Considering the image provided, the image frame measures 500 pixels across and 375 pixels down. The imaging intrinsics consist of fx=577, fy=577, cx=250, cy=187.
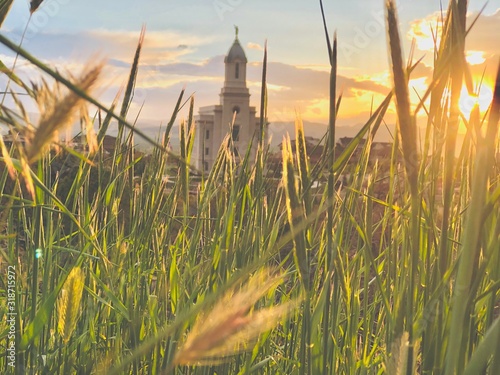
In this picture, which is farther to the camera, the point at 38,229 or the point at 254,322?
the point at 38,229

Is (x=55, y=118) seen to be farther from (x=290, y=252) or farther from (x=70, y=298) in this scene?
(x=290, y=252)

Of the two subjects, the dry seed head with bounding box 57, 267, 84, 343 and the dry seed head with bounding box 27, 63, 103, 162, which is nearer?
the dry seed head with bounding box 27, 63, 103, 162

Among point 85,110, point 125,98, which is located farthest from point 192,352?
point 125,98

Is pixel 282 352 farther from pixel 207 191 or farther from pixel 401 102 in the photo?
pixel 401 102

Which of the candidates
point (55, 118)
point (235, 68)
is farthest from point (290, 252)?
point (235, 68)

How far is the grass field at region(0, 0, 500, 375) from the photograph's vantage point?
0.45 metres

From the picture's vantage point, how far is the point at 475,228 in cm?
46

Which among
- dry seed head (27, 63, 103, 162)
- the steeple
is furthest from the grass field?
the steeple

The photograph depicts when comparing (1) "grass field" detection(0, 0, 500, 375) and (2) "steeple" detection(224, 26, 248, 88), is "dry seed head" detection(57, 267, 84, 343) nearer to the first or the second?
(1) "grass field" detection(0, 0, 500, 375)

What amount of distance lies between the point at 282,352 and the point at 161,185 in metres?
0.45

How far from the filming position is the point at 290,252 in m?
1.05

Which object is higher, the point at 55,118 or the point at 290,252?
the point at 55,118

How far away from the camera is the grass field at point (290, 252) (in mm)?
450

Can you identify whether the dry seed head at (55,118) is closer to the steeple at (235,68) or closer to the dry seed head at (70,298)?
the dry seed head at (70,298)
